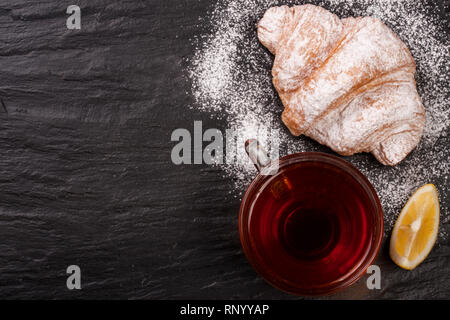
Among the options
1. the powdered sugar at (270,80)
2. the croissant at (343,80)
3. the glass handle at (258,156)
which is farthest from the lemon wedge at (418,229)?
the glass handle at (258,156)

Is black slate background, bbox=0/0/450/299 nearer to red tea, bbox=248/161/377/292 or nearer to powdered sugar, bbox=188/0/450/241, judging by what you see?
powdered sugar, bbox=188/0/450/241

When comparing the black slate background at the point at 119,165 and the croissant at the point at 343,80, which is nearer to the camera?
the croissant at the point at 343,80

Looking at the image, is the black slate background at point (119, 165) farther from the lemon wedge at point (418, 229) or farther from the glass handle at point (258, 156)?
the glass handle at point (258, 156)

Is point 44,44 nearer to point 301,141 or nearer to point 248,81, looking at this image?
point 248,81

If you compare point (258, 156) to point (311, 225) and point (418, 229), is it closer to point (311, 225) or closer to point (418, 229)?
point (311, 225)

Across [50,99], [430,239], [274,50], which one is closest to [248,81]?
[274,50]

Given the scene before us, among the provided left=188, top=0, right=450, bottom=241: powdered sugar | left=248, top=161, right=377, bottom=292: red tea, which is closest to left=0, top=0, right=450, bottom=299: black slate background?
left=188, top=0, right=450, bottom=241: powdered sugar

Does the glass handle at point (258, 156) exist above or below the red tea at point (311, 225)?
above
